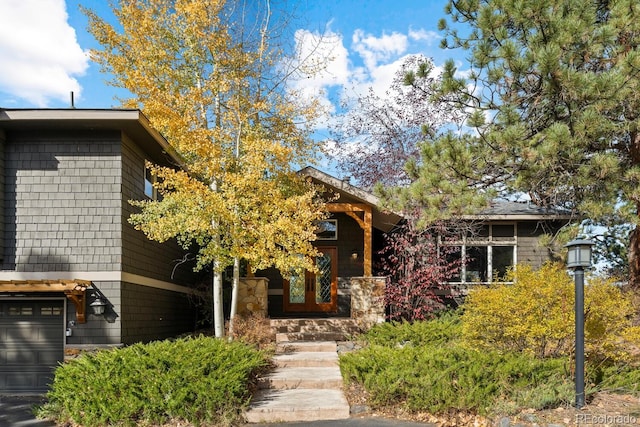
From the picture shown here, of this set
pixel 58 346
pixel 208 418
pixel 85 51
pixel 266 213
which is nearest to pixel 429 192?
pixel 266 213

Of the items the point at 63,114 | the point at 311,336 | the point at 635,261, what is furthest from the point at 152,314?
the point at 635,261

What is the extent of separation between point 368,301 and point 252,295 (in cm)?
277

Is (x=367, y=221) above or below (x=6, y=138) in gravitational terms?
below

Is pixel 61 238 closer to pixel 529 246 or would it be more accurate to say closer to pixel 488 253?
pixel 488 253

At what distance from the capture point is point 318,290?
48.8 ft

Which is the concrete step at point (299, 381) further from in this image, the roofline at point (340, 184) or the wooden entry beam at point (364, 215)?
the roofline at point (340, 184)

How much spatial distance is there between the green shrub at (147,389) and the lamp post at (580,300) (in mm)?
4082

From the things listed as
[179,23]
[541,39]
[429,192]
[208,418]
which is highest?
[179,23]

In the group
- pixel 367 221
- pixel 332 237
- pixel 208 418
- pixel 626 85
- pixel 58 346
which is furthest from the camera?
pixel 332 237

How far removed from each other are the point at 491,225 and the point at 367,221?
4.36 meters

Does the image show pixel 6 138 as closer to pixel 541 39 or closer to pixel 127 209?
pixel 127 209

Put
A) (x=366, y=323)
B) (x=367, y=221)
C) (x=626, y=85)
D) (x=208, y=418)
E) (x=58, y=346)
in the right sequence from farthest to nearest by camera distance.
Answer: (x=367, y=221)
(x=366, y=323)
(x=58, y=346)
(x=626, y=85)
(x=208, y=418)

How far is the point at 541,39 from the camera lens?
839 centimetres

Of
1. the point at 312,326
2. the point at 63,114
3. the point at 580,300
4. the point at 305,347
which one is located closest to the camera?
the point at 580,300
